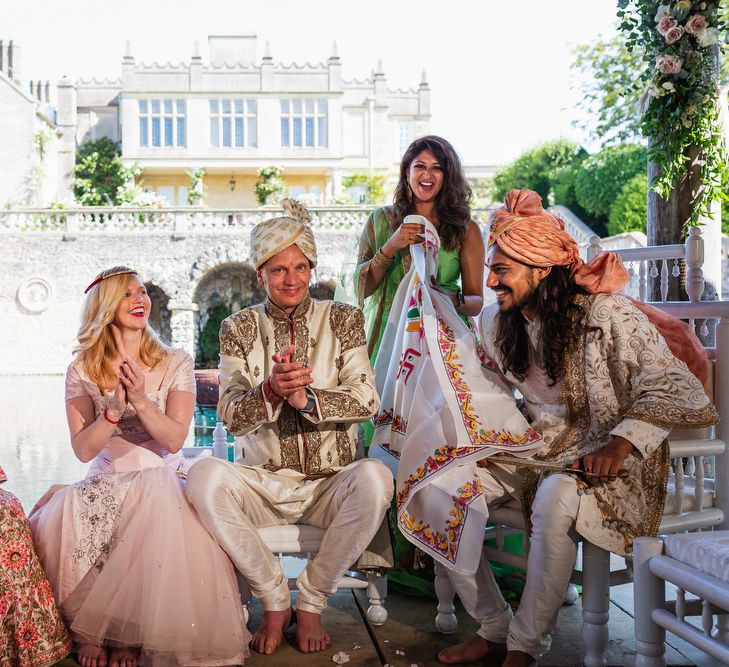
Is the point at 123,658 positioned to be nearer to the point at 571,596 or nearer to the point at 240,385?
the point at 240,385

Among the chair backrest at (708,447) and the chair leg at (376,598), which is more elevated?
the chair backrest at (708,447)

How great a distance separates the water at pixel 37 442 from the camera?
670 centimetres

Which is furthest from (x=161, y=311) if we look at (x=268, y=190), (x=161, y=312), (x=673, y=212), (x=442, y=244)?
(x=442, y=244)

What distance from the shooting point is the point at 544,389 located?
8.70ft

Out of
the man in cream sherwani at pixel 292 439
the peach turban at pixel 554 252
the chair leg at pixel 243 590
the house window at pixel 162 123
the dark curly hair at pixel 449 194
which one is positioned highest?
the house window at pixel 162 123

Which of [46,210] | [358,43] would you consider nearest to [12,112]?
[46,210]

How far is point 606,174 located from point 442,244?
1763 cm

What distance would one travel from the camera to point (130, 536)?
2529 mm

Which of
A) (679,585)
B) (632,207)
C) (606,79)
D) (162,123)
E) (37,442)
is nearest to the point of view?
(679,585)

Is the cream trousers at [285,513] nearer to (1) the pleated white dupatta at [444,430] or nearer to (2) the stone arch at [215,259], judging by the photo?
(1) the pleated white dupatta at [444,430]

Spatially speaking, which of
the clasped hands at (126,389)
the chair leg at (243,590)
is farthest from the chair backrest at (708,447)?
the clasped hands at (126,389)

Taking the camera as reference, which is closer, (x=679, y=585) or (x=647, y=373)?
(x=679, y=585)

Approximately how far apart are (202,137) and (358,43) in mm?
8143

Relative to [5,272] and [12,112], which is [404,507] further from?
[12,112]
